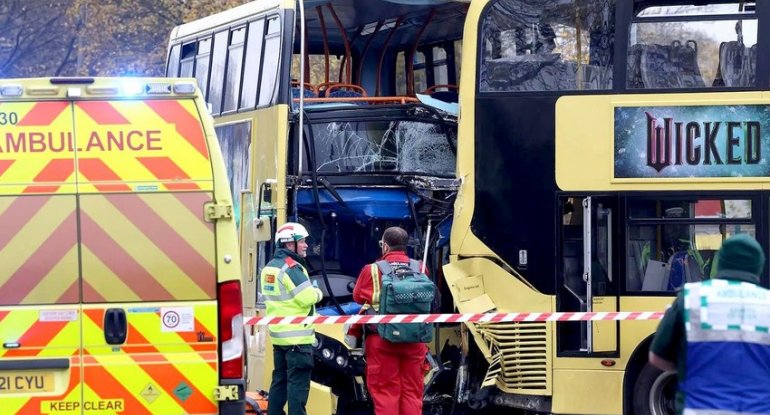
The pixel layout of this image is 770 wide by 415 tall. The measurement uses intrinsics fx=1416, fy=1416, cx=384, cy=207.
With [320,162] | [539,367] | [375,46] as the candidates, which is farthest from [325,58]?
[539,367]

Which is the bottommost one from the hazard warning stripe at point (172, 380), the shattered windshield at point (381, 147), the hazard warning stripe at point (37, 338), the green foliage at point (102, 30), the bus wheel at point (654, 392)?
the bus wheel at point (654, 392)

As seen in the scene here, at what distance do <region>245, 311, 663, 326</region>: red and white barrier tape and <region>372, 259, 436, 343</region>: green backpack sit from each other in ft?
0.16

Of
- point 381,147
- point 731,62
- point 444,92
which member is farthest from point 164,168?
point 444,92

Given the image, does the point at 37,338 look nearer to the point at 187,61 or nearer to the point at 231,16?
the point at 231,16

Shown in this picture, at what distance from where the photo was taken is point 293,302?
1032cm

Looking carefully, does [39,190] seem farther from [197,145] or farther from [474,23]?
[474,23]

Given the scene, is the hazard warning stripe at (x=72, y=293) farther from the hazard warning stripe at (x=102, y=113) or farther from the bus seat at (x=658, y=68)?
the bus seat at (x=658, y=68)

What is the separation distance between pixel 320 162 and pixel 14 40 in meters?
22.9

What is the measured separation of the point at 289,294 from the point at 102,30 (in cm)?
2342

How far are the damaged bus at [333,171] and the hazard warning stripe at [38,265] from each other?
3.71 meters

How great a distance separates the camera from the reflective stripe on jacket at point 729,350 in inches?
238

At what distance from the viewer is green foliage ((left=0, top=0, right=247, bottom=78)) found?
106ft

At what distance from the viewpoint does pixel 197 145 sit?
775 cm

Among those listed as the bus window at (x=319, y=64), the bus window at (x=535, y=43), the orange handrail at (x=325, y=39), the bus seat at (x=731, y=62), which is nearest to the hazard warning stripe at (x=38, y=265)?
the bus window at (x=535, y=43)
